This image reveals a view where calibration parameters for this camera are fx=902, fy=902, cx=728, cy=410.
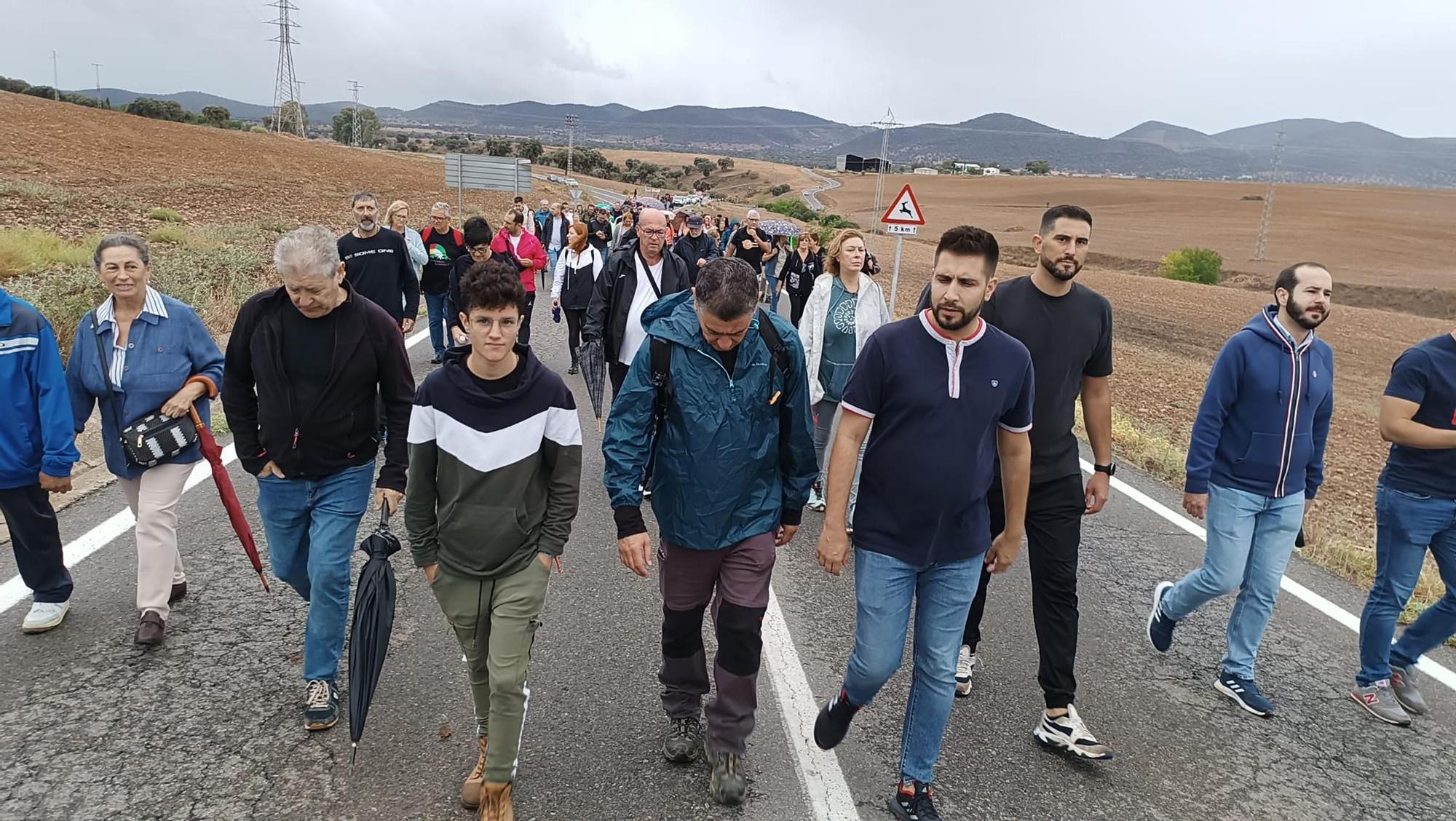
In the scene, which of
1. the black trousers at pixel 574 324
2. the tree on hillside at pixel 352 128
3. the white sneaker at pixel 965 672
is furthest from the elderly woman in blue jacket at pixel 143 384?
the tree on hillside at pixel 352 128

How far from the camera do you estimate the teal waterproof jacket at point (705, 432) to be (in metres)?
3.25

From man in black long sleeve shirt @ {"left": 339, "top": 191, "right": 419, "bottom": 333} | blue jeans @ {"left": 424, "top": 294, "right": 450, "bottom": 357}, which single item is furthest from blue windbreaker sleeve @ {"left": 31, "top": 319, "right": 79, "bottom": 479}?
blue jeans @ {"left": 424, "top": 294, "right": 450, "bottom": 357}

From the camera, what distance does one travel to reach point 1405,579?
4305 mm

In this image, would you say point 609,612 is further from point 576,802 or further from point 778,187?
A: point 778,187

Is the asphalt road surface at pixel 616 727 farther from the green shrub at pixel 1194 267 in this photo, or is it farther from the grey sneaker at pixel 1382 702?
the green shrub at pixel 1194 267

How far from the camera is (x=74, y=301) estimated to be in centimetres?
1063

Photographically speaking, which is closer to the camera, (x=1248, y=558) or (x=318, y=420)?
(x=318, y=420)

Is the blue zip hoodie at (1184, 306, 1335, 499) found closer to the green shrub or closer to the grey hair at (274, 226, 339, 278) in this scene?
the grey hair at (274, 226, 339, 278)

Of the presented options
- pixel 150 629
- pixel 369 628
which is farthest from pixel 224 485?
pixel 369 628

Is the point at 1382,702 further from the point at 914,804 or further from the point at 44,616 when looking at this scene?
the point at 44,616

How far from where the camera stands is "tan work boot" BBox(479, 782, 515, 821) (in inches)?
119

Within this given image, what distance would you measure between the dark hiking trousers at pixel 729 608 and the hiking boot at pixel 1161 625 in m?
2.35

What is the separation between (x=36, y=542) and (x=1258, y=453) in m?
5.67

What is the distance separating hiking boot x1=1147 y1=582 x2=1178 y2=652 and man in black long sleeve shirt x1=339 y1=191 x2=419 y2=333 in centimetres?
627
